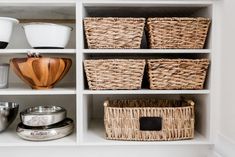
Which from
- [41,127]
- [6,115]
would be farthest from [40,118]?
[6,115]

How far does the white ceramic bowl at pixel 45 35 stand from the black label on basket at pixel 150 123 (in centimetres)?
48

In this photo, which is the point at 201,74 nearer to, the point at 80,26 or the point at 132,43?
the point at 132,43

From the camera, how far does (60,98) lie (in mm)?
1522

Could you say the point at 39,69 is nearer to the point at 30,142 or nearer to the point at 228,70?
the point at 30,142

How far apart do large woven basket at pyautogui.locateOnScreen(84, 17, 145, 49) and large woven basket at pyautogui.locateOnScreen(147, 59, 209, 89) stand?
0.12 m

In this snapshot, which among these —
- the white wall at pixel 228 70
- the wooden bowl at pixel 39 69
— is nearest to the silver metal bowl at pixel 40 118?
the wooden bowl at pixel 39 69

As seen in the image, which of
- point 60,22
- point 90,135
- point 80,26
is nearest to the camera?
point 80,26

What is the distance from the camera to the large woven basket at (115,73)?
1128 mm

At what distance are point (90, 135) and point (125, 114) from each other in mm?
199

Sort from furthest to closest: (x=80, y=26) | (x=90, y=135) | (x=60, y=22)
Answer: (x=60, y=22)
(x=90, y=135)
(x=80, y=26)

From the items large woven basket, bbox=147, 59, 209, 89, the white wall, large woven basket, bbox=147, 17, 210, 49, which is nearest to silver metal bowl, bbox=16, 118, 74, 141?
large woven basket, bbox=147, 59, 209, 89

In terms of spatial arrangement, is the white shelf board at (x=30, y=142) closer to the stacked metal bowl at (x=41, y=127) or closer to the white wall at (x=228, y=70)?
the stacked metal bowl at (x=41, y=127)

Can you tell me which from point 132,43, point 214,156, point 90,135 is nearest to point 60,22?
point 132,43

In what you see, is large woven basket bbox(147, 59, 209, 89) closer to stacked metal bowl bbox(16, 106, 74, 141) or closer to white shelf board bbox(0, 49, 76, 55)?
white shelf board bbox(0, 49, 76, 55)
